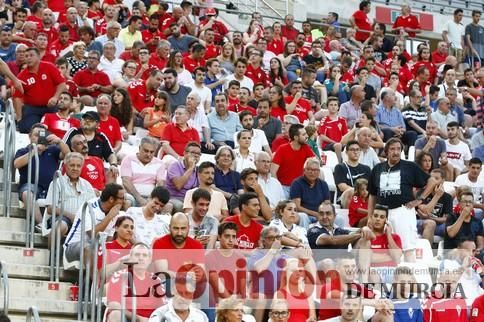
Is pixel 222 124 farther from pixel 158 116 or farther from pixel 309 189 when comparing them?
pixel 309 189

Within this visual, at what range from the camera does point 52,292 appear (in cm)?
1304

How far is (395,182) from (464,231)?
3.69 feet

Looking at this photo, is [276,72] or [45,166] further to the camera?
[276,72]

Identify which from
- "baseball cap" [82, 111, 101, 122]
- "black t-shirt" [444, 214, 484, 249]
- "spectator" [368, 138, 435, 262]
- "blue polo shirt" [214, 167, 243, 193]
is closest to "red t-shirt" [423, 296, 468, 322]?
"spectator" [368, 138, 435, 262]

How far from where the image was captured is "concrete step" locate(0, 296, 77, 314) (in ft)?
41.3

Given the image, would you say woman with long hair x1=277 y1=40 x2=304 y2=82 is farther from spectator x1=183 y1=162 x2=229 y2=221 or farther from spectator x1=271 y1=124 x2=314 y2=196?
spectator x1=183 y1=162 x2=229 y2=221

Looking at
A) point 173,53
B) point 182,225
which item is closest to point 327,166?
point 173,53

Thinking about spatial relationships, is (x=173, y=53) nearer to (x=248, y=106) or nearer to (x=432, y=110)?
(x=248, y=106)

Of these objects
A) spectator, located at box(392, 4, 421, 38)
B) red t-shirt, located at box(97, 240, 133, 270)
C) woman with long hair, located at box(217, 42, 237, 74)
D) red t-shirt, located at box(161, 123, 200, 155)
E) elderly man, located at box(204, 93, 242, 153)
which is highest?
spectator, located at box(392, 4, 421, 38)

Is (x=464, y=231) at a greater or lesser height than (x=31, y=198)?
→ lesser

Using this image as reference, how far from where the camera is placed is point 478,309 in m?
13.9

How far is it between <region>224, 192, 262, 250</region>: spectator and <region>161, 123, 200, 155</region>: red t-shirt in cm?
285

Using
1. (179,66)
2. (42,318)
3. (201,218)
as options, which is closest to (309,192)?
(201,218)

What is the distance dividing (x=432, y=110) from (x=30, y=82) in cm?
783
